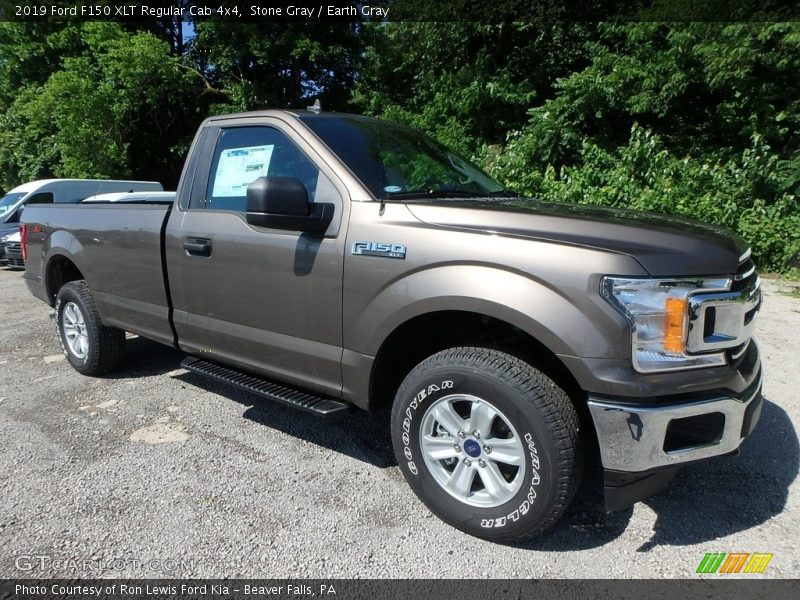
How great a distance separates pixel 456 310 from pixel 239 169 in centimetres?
181

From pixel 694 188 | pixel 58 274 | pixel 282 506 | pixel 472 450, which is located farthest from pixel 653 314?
pixel 694 188

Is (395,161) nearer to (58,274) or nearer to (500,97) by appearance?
(58,274)

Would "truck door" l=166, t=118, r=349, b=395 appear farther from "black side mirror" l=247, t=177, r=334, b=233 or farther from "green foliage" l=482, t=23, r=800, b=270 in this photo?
"green foliage" l=482, t=23, r=800, b=270

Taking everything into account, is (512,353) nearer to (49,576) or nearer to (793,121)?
(49,576)

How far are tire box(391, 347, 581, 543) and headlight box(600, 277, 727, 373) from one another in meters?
0.39

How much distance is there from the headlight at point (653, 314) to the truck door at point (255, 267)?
1.33 metres

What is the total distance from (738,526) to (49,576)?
305cm

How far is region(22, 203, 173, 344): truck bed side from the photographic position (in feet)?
12.5

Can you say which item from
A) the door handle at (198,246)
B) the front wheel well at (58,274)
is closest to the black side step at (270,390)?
the door handle at (198,246)

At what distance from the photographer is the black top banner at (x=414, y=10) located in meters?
10.2

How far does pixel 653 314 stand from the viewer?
6.91 ft

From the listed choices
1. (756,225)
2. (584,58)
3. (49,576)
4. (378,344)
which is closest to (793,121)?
(756,225)

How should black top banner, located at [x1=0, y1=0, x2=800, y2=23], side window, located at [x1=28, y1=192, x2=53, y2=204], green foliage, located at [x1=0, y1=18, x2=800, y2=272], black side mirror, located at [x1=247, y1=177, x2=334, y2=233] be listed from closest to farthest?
black side mirror, located at [x1=247, y1=177, x2=334, y2=233] < green foliage, located at [x1=0, y1=18, x2=800, y2=272] < black top banner, located at [x1=0, y1=0, x2=800, y2=23] < side window, located at [x1=28, y1=192, x2=53, y2=204]

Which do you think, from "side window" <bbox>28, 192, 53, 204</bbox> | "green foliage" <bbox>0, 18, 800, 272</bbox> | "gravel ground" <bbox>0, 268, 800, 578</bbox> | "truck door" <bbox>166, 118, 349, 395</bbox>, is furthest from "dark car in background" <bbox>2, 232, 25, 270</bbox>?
"truck door" <bbox>166, 118, 349, 395</bbox>
